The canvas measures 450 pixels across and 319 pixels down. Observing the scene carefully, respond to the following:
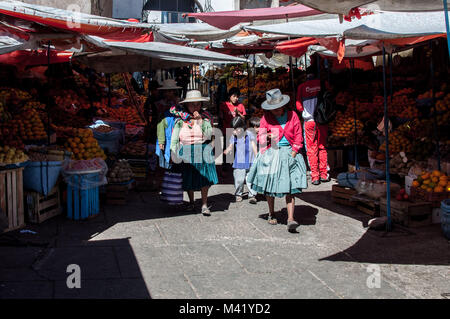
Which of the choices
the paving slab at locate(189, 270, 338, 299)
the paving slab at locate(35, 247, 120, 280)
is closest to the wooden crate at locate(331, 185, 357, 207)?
the paving slab at locate(189, 270, 338, 299)

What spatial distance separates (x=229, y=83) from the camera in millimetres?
18266

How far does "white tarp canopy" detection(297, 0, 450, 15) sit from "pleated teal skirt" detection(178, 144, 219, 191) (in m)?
3.18

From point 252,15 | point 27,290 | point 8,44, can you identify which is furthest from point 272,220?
point 252,15

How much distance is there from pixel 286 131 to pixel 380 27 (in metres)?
1.77

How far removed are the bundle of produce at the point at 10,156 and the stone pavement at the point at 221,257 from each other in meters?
0.93

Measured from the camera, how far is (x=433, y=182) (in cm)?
709

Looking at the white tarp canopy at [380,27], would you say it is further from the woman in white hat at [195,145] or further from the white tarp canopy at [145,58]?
the woman in white hat at [195,145]

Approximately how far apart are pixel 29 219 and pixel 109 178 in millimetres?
1794

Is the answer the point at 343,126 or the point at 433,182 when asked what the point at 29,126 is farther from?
the point at 343,126

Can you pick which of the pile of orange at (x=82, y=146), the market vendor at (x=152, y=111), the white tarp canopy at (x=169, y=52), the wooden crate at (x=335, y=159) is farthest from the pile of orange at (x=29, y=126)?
the wooden crate at (x=335, y=159)

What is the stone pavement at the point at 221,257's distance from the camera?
4.67 m

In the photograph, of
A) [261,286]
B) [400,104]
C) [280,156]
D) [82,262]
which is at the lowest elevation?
[261,286]

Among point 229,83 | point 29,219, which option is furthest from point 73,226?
point 229,83

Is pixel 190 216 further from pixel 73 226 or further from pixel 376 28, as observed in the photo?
pixel 376 28
